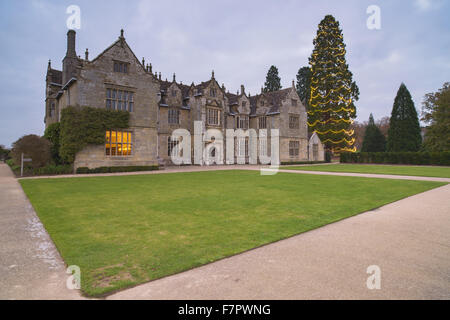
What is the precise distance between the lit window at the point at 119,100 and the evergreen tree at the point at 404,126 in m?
41.7

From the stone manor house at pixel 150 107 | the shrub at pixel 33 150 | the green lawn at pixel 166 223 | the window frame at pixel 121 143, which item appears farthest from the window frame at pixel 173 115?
the green lawn at pixel 166 223

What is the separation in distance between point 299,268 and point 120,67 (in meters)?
22.0

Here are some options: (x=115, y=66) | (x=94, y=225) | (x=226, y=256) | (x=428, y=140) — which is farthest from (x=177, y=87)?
(x=428, y=140)

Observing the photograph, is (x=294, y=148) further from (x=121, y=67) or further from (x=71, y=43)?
(x=71, y=43)

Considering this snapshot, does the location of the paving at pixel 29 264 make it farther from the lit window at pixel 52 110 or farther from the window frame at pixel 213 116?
the lit window at pixel 52 110

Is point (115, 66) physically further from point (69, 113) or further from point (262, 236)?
point (262, 236)

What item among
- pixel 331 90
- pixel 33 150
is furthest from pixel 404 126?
pixel 33 150

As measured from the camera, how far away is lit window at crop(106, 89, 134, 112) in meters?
20.8

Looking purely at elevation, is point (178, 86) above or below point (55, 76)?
below

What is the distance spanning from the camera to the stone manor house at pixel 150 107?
2019cm

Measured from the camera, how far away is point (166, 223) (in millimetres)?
5641
